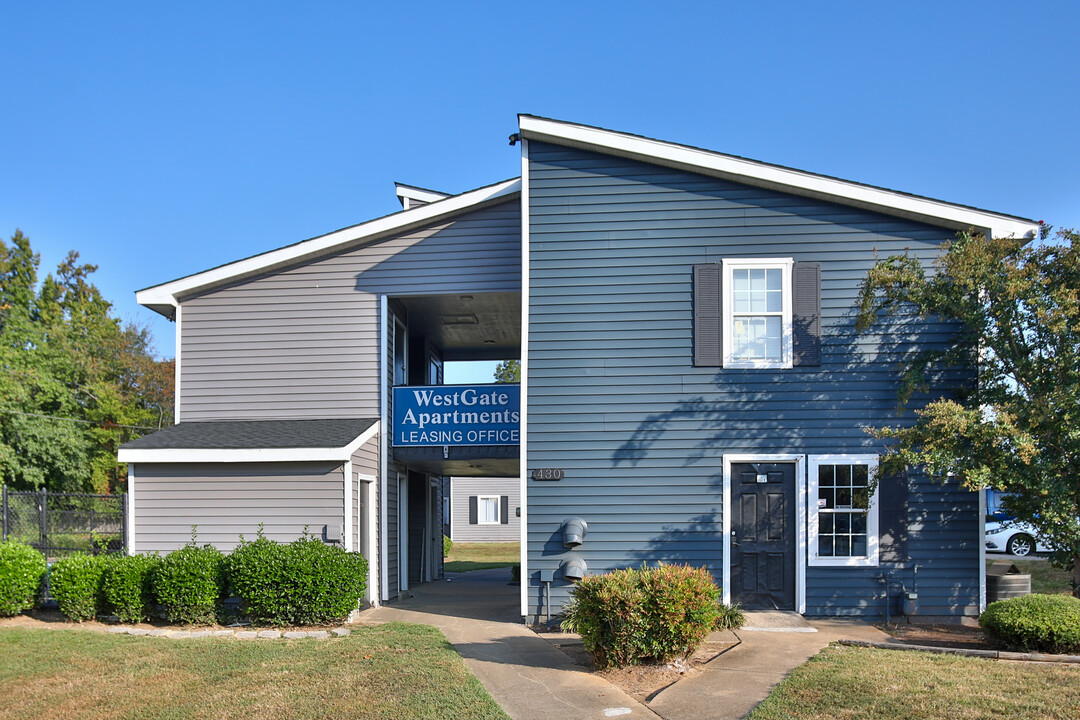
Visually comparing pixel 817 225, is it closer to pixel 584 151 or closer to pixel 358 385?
pixel 584 151

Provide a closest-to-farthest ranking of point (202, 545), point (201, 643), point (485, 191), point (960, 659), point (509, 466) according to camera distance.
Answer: point (960, 659) → point (201, 643) → point (202, 545) → point (485, 191) → point (509, 466)

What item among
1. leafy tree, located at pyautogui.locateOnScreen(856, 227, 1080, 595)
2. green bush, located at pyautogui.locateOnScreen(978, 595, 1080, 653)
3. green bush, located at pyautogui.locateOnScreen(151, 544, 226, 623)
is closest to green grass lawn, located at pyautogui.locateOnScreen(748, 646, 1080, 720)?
green bush, located at pyautogui.locateOnScreen(978, 595, 1080, 653)

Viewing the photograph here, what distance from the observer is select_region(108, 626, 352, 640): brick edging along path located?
32.5 feet

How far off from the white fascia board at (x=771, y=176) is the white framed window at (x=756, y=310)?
3.40 feet

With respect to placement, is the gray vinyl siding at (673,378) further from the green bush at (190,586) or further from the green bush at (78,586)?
the green bush at (78,586)

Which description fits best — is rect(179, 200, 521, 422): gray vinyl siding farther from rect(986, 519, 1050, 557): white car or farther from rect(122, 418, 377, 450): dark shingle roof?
rect(986, 519, 1050, 557): white car

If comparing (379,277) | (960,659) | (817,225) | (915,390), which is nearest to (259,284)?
(379,277)

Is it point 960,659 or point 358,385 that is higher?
point 358,385

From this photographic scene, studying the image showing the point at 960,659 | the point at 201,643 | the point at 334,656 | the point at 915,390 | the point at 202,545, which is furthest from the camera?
the point at 202,545

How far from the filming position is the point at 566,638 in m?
10.0

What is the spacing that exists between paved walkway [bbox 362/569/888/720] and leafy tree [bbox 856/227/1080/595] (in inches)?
87.6

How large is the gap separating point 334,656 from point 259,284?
648cm

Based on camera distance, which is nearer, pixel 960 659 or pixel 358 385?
pixel 960 659

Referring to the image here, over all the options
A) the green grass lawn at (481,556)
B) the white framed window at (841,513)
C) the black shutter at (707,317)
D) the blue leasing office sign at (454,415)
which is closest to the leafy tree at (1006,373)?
the white framed window at (841,513)
